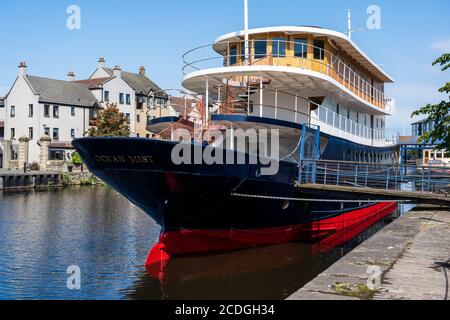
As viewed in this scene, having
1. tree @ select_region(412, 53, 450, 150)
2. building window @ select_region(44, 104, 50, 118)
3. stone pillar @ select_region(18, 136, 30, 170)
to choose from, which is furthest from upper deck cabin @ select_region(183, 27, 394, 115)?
building window @ select_region(44, 104, 50, 118)

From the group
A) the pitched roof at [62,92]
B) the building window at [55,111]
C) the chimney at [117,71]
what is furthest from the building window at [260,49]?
the chimney at [117,71]

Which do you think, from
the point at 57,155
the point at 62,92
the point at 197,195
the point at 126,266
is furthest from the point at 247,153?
the point at 62,92

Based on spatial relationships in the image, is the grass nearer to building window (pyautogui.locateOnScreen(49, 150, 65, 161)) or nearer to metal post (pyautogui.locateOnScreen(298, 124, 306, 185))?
metal post (pyautogui.locateOnScreen(298, 124, 306, 185))

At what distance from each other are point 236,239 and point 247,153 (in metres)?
2.88

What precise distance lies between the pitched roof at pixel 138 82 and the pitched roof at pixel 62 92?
4.72 m

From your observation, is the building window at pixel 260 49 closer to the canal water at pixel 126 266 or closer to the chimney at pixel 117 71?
the canal water at pixel 126 266

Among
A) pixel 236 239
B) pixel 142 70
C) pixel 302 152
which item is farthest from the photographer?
pixel 142 70

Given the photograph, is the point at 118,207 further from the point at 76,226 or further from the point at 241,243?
the point at 241,243

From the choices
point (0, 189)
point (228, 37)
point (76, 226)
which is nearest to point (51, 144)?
point (0, 189)

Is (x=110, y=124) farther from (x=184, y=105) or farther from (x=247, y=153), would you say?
(x=247, y=153)

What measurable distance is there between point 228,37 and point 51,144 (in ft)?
128

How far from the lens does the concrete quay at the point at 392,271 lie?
7.63 m

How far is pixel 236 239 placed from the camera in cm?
1464

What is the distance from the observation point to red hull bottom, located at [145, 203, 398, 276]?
45.3ft
